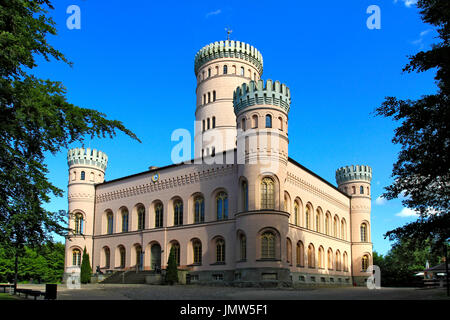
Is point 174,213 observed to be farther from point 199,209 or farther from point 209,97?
point 209,97

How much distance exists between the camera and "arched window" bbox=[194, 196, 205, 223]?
39.3 m

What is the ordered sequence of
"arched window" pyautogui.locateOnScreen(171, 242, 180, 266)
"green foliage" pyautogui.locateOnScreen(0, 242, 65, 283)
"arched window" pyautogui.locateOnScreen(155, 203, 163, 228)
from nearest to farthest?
"arched window" pyautogui.locateOnScreen(171, 242, 180, 266), "arched window" pyautogui.locateOnScreen(155, 203, 163, 228), "green foliage" pyautogui.locateOnScreen(0, 242, 65, 283)

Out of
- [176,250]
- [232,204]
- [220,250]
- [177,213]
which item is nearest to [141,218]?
[177,213]

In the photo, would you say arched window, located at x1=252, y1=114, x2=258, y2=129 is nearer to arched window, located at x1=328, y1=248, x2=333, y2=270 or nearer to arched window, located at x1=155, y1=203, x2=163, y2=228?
arched window, located at x1=155, y1=203, x2=163, y2=228

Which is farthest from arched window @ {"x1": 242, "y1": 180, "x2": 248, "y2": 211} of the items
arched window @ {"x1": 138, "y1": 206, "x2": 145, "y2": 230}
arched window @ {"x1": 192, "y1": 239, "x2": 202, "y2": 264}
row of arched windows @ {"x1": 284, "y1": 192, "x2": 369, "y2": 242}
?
arched window @ {"x1": 138, "y1": 206, "x2": 145, "y2": 230}

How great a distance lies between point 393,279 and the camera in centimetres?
5278

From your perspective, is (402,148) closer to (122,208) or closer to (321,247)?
(321,247)

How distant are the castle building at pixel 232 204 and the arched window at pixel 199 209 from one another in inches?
3.4

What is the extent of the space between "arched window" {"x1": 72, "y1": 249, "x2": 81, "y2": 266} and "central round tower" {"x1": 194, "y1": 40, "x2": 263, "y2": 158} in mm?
15479

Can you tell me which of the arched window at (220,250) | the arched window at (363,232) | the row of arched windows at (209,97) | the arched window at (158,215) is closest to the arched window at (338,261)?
the arched window at (363,232)

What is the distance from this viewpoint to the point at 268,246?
109ft

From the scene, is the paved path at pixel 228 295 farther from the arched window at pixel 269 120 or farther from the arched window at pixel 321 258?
the arched window at pixel 321 258

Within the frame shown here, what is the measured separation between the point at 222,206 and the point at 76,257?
18554 millimetres

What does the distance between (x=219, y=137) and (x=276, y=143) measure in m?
12.8
